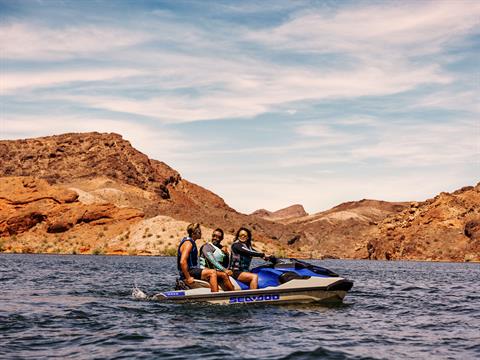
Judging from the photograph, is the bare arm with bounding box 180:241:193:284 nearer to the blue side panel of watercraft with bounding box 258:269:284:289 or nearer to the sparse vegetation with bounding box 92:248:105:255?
the blue side panel of watercraft with bounding box 258:269:284:289

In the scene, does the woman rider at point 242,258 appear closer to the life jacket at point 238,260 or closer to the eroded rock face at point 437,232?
the life jacket at point 238,260

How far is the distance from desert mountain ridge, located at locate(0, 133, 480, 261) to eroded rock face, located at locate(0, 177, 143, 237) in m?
0.15

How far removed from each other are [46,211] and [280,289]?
8371 cm

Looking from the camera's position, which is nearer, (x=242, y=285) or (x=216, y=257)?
(x=242, y=285)

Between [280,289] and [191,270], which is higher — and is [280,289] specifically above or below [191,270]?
below

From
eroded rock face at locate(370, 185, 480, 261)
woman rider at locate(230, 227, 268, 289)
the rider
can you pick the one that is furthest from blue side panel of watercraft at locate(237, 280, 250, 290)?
eroded rock face at locate(370, 185, 480, 261)

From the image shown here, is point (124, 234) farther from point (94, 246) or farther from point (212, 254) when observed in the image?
point (212, 254)

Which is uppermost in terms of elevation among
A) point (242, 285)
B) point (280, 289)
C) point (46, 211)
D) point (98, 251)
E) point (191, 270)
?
point (46, 211)

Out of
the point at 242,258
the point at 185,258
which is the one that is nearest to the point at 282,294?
the point at 242,258

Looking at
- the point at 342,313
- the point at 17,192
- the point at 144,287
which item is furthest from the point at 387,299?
the point at 17,192

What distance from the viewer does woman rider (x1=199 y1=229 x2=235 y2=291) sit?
17.7 meters

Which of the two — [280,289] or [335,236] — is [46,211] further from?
[335,236]

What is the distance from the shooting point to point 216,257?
18422 mm

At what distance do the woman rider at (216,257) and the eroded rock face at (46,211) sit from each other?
7864 cm
